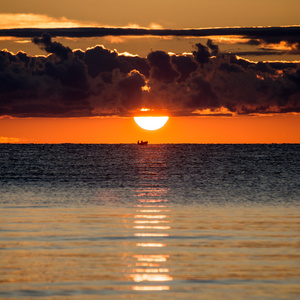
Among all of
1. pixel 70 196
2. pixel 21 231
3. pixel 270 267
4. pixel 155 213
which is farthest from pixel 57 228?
pixel 70 196

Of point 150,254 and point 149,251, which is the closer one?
point 150,254

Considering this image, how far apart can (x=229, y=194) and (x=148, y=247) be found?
103 feet

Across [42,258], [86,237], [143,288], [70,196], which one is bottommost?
→ [143,288]

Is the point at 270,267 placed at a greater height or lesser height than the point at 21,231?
lesser

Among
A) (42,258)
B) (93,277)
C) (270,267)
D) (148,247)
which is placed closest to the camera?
(93,277)

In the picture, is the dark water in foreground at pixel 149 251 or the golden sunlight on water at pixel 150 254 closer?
the dark water in foreground at pixel 149 251

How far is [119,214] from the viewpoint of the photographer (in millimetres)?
37625

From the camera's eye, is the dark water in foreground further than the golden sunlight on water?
No

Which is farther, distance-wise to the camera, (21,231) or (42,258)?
(21,231)

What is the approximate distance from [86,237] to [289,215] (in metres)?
14.2

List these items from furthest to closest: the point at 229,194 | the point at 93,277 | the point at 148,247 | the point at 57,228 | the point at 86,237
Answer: the point at 229,194 → the point at 57,228 → the point at 86,237 → the point at 148,247 → the point at 93,277

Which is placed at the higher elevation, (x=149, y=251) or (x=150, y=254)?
(x=149, y=251)

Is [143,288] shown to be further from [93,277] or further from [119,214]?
[119,214]

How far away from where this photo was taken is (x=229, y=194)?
5616 cm
